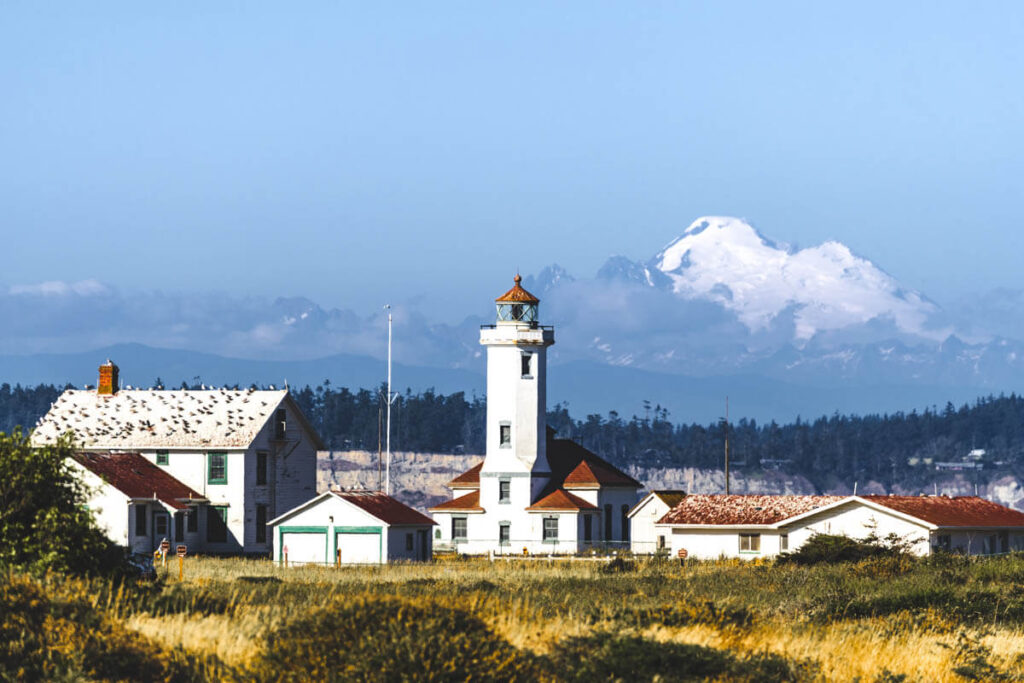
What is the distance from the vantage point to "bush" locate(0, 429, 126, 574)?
2869 centimetres

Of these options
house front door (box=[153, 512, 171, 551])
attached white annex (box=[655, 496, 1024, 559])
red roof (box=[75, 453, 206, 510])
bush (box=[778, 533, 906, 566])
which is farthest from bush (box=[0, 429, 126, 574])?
attached white annex (box=[655, 496, 1024, 559])

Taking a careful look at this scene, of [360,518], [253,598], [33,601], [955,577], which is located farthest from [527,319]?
[33,601]

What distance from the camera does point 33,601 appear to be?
22812 millimetres

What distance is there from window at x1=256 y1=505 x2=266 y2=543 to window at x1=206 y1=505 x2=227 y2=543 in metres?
1.61

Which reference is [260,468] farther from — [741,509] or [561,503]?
[741,509]

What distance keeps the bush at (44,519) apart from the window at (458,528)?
55219 millimetres

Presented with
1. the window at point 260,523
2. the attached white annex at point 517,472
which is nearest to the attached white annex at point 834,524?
the attached white annex at point 517,472

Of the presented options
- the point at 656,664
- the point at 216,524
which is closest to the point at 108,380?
the point at 216,524

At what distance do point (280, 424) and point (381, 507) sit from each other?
9.19 meters

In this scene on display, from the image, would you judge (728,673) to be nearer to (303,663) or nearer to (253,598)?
(303,663)

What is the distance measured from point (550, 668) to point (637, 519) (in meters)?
61.8

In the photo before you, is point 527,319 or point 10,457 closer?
point 10,457

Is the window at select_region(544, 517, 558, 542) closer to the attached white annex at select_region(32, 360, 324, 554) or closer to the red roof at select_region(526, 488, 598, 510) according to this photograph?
the red roof at select_region(526, 488, 598, 510)

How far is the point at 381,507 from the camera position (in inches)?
2630
